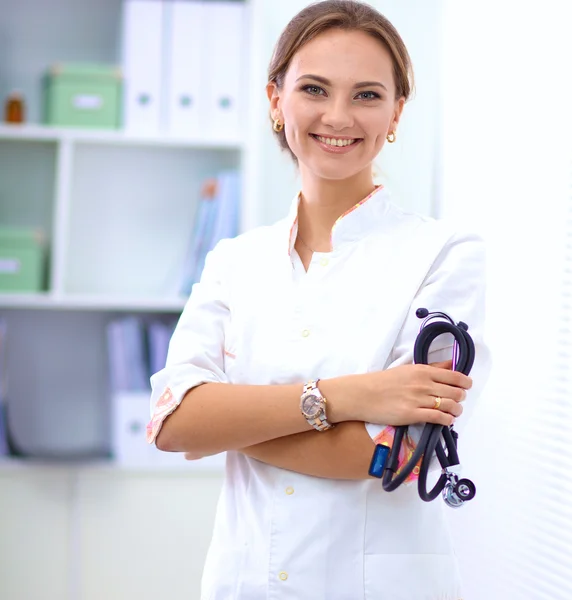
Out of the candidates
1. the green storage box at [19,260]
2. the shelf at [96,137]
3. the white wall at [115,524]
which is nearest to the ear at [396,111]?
the white wall at [115,524]

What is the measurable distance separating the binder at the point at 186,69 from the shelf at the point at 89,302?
1.63ft

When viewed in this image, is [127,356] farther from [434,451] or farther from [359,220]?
[434,451]

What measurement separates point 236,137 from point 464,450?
44.5 inches

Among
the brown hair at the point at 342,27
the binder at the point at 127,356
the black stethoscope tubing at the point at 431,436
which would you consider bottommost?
the binder at the point at 127,356

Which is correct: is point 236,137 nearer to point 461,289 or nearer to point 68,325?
point 68,325

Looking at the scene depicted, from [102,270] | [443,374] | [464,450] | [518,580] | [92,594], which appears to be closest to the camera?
[443,374]

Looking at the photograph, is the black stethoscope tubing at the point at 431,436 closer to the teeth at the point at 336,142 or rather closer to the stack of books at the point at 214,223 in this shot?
the teeth at the point at 336,142

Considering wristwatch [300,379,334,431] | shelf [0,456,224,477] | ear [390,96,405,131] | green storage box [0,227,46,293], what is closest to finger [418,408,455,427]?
wristwatch [300,379,334,431]

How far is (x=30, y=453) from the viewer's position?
8.41ft

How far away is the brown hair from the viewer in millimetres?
1220

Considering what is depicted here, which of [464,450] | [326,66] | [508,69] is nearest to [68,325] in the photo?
[464,450]

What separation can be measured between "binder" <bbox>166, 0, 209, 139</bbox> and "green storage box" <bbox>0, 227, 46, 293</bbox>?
0.52 m

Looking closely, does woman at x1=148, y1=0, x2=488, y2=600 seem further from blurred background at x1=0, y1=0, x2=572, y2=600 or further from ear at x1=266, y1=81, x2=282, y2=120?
blurred background at x1=0, y1=0, x2=572, y2=600

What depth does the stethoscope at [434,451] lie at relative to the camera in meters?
0.99
